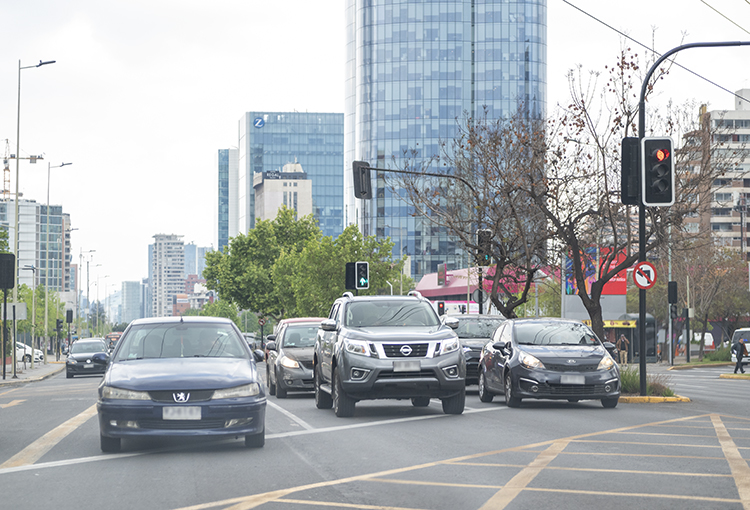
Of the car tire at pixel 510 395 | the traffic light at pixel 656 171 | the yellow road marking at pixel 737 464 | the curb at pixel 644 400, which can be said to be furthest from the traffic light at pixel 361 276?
the yellow road marking at pixel 737 464

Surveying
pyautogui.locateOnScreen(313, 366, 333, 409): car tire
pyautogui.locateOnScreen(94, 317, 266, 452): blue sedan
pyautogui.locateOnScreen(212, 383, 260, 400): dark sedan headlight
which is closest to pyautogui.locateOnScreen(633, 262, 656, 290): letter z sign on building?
pyautogui.locateOnScreen(313, 366, 333, 409): car tire

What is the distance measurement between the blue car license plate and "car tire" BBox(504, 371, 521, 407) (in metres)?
7.78

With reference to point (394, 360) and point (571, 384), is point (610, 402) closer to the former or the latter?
point (571, 384)

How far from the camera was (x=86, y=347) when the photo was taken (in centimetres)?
3969

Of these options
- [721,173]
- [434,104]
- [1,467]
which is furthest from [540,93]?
[1,467]

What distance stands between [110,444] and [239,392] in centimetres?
153

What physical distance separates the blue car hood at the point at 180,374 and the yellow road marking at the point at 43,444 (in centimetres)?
117

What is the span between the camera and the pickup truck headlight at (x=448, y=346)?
47.1 ft

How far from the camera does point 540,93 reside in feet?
364

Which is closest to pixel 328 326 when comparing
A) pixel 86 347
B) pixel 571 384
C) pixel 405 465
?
pixel 571 384

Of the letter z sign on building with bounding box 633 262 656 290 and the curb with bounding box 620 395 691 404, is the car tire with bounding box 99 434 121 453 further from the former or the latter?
the letter z sign on building with bounding box 633 262 656 290

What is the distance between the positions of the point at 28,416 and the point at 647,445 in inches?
415

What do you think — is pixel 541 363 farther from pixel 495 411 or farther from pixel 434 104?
pixel 434 104

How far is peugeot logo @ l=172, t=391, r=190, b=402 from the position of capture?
32.8ft
